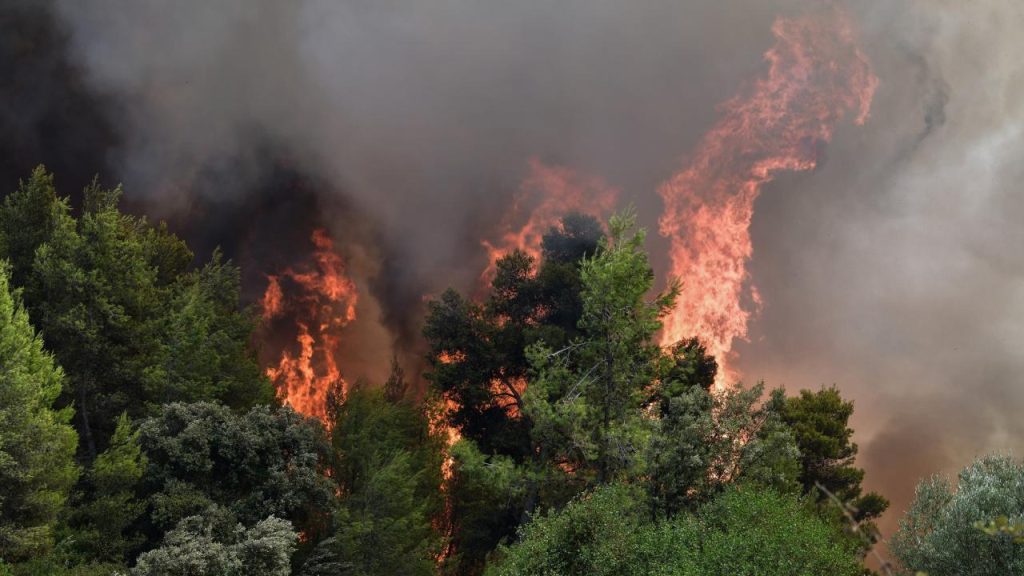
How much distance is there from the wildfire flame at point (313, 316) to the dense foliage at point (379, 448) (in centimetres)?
2131

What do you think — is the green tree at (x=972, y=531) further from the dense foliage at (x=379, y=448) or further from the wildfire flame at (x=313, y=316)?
the wildfire flame at (x=313, y=316)

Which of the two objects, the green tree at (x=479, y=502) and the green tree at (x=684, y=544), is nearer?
the green tree at (x=684, y=544)

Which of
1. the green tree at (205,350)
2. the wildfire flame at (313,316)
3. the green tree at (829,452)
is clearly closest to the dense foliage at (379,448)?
the green tree at (205,350)

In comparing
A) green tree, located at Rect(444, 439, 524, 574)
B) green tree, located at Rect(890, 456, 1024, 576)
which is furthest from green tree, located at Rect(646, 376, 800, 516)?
green tree, located at Rect(444, 439, 524, 574)

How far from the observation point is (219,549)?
94.6 feet

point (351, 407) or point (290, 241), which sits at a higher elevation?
point (290, 241)

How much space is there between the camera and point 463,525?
2020 inches

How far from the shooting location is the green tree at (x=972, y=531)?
79.6 feet

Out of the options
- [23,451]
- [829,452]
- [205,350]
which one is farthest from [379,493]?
[829,452]

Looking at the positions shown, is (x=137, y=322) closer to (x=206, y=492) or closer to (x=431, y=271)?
(x=206, y=492)

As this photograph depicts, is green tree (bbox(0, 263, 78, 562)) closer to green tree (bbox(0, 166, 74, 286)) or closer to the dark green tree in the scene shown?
the dark green tree

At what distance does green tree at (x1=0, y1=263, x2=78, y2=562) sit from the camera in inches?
1035

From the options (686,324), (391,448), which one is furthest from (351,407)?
(686,324)

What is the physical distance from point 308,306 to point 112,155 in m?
22.4
